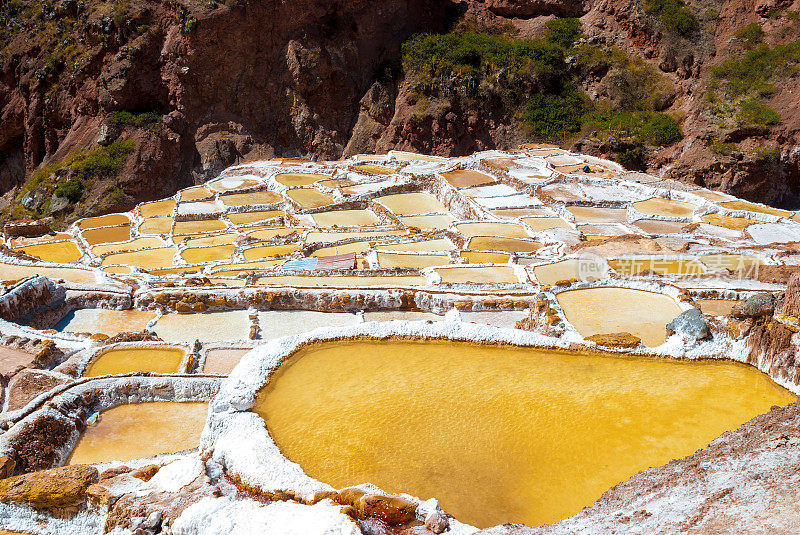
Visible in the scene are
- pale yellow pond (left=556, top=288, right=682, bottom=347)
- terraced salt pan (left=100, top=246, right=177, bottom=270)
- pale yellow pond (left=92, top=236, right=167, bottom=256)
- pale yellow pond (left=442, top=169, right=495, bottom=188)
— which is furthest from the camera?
pale yellow pond (left=442, top=169, right=495, bottom=188)

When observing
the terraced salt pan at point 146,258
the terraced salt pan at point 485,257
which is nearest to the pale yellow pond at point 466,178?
the terraced salt pan at point 485,257

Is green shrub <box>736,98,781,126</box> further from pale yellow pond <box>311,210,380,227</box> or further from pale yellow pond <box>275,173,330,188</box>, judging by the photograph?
pale yellow pond <box>275,173,330,188</box>

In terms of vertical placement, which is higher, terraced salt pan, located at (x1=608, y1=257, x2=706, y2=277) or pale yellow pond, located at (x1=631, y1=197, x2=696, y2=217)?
terraced salt pan, located at (x1=608, y1=257, x2=706, y2=277)

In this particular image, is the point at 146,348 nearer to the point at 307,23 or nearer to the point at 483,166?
the point at 483,166

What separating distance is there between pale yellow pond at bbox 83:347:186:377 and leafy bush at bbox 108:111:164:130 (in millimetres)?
27414

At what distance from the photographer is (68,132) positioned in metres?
36.0

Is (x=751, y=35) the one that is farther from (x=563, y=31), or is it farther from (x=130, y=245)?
(x=130, y=245)

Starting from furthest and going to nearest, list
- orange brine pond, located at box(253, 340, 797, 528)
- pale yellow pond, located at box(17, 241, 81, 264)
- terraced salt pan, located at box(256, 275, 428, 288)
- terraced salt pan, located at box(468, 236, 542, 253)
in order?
1. pale yellow pond, located at box(17, 241, 81, 264)
2. terraced salt pan, located at box(468, 236, 542, 253)
3. terraced salt pan, located at box(256, 275, 428, 288)
4. orange brine pond, located at box(253, 340, 797, 528)

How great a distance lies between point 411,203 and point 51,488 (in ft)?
61.6

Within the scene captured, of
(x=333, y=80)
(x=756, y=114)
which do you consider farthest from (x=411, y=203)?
(x=333, y=80)

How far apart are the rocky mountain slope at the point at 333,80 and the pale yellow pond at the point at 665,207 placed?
8.24 meters

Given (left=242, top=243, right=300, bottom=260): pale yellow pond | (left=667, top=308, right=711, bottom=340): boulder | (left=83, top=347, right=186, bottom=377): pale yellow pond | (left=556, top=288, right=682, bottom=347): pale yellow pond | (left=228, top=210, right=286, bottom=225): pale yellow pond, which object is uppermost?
(left=667, top=308, right=711, bottom=340): boulder

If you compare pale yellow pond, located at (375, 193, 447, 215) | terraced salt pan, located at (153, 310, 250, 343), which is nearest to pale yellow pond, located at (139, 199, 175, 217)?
pale yellow pond, located at (375, 193, 447, 215)

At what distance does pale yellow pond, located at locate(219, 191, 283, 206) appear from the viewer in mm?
25234
